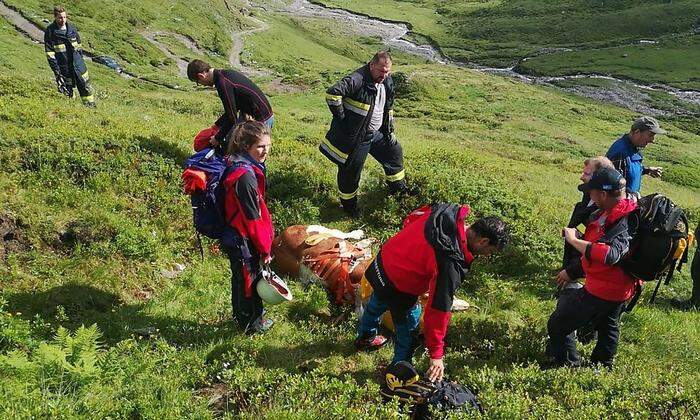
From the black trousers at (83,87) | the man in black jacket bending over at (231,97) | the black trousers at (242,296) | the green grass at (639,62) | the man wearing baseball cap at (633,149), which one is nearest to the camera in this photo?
the black trousers at (242,296)

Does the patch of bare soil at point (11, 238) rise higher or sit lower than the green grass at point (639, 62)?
higher

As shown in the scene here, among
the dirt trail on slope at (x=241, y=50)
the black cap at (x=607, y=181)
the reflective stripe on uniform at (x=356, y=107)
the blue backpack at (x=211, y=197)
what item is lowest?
the dirt trail on slope at (x=241, y=50)

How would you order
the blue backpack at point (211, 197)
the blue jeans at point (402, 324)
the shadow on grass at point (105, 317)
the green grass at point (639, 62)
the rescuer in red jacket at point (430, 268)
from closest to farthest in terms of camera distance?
the rescuer in red jacket at point (430, 268) → the blue backpack at point (211, 197) → the blue jeans at point (402, 324) → the shadow on grass at point (105, 317) → the green grass at point (639, 62)

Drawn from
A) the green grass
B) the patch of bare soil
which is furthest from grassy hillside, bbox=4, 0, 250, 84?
the green grass

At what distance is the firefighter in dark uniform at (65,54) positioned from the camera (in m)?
14.0

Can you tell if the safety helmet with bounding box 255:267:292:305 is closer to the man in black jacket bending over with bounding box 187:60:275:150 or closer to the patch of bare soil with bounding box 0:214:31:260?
the man in black jacket bending over with bounding box 187:60:275:150

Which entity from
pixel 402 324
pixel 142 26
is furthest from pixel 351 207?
pixel 142 26

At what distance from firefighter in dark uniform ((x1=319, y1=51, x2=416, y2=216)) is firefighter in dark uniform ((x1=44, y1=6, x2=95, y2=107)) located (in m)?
8.73

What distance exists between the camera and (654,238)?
5344 millimetres

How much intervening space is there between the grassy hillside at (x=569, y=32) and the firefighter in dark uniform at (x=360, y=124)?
83.2 m

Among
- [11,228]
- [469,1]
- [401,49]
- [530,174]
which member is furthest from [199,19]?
[469,1]

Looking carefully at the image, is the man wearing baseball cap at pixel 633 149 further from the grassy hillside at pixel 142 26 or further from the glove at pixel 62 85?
the grassy hillside at pixel 142 26

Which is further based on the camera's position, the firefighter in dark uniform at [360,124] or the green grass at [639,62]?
the green grass at [639,62]

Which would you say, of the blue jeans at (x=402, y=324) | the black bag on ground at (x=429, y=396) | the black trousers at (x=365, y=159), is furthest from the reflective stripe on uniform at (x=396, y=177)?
the black bag on ground at (x=429, y=396)
